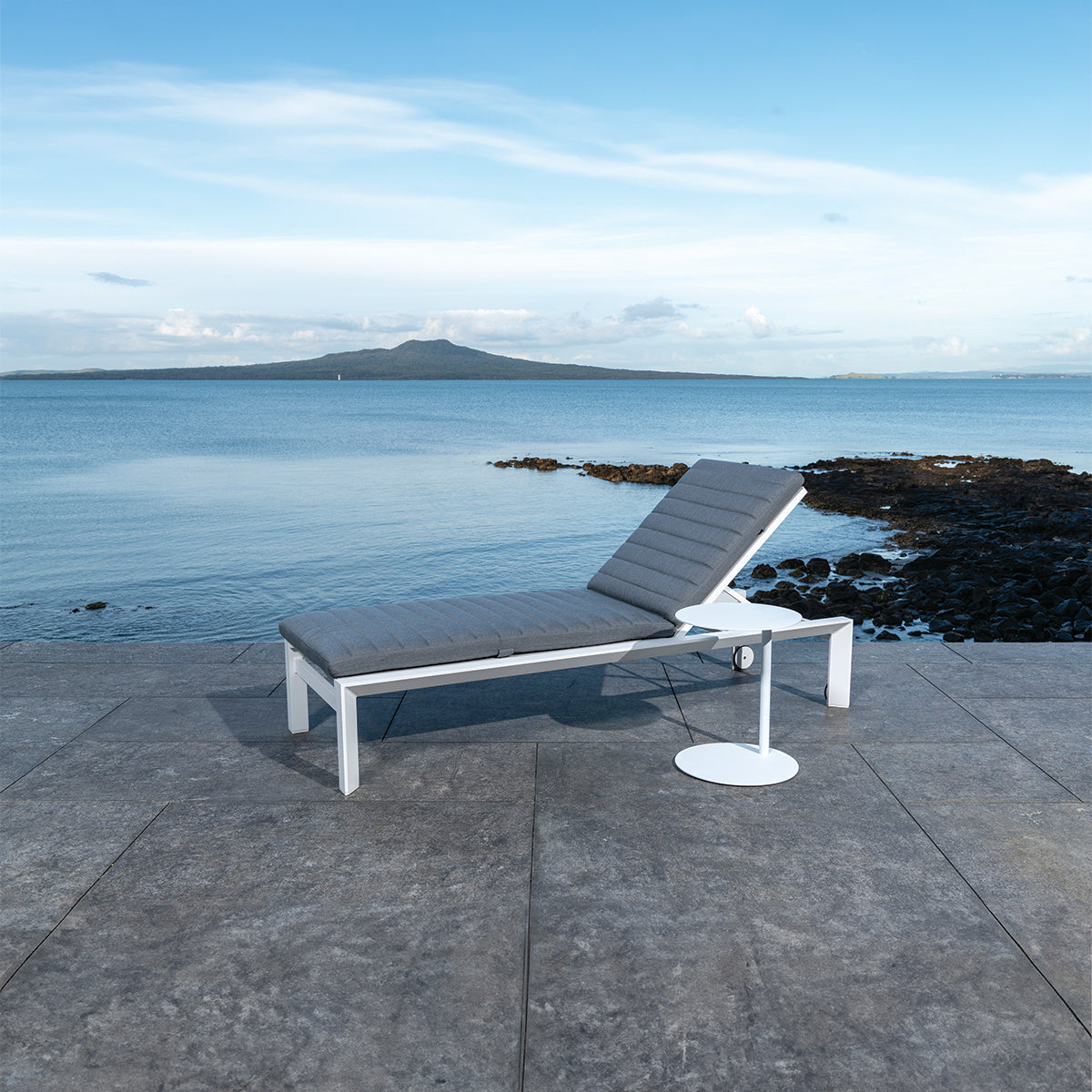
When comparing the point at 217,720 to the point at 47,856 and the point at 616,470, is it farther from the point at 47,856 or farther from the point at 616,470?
the point at 616,470

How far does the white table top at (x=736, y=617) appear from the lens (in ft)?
11.8

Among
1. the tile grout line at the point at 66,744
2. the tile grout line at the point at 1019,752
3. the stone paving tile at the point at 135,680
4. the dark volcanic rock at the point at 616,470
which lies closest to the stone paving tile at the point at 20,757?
the tile grout line at the point at 66,744

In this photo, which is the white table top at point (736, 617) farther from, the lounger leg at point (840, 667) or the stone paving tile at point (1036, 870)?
the stone paving tile at point (1036, 870)

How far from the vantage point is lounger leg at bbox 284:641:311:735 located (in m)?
3.95

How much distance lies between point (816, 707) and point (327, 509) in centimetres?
1528

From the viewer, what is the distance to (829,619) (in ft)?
14.1

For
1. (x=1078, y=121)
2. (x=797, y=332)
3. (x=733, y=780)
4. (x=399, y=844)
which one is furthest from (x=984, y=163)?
(x=797, y=332)

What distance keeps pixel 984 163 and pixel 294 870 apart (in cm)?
1177

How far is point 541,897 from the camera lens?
2.69 meters

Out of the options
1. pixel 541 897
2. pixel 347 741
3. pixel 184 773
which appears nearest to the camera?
pixel 541 897

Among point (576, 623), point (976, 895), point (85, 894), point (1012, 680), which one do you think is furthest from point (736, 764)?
point (85, 894)

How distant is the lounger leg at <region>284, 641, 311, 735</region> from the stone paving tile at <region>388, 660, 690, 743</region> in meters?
0.37

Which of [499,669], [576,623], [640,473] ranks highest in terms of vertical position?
[576,623]

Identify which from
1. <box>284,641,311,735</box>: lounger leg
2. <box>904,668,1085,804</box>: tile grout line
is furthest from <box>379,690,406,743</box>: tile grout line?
<box>904,668,1085,804</box>: tile grout line
